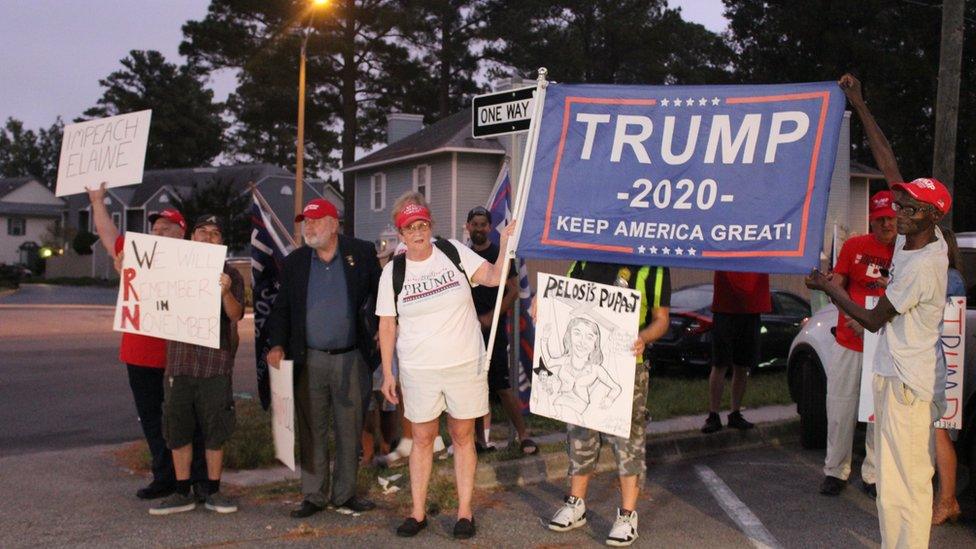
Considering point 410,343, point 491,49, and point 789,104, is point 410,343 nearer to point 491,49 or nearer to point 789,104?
point 789,104

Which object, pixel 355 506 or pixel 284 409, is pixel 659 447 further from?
pixel 284 409

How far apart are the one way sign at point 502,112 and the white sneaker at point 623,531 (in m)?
2.75

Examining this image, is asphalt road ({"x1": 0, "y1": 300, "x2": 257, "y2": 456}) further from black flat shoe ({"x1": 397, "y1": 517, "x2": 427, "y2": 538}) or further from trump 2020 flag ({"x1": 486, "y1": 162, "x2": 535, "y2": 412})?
black flat shoe ({"x1": 397, "y1": 517, "x2": 427, "y2": 538})

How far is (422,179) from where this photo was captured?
36906 millimetres

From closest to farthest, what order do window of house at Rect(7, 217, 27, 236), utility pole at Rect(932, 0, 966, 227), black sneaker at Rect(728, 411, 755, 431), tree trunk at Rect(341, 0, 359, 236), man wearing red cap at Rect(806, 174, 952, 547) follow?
1. man wearing red cap at Rect(806, 174, 952, 547)
2. black sneaker at Rect(728, 411, 755, 431)
3. utility pole at Rect(932, 0, 966, 227)
4. tree trunk at Rect(341, 0, 359, 236)
5. window of house at Rect(7, 217, 27, 236)

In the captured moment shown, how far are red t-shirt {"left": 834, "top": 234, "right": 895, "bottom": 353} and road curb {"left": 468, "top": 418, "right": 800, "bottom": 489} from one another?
195 cm

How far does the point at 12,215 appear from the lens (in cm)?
7969

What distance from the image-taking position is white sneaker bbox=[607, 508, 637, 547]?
5.52 metres

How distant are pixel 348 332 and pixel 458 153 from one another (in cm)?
2903

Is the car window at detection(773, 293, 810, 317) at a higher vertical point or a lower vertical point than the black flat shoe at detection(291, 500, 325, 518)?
higher

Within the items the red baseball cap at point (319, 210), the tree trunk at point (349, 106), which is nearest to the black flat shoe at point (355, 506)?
the red baseball cap at point (319, 210)

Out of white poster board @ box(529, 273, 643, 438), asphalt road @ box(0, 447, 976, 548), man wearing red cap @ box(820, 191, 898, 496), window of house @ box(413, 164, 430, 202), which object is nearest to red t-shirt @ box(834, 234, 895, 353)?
man wearing red cap @ box(820, 191, 898, 496)

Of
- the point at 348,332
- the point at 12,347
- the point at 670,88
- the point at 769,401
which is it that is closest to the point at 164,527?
the point at 348,332

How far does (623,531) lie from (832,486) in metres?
2.06
